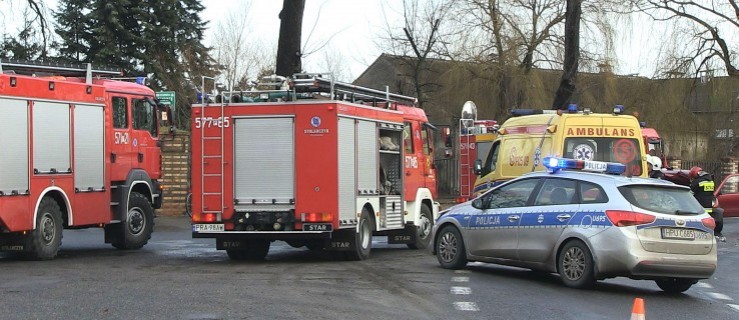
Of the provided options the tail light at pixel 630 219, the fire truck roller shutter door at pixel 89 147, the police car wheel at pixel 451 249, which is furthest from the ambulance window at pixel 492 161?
the fire truck roller shutter door at pixel 89 147

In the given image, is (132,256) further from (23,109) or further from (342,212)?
(342,212)

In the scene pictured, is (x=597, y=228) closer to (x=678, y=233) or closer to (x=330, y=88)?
(x=678, y=233)

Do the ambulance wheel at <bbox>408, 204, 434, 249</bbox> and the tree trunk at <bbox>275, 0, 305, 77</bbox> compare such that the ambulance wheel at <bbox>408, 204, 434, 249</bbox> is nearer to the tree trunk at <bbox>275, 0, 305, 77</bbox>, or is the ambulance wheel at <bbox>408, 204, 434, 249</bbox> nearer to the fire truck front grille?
the fire truck front grille


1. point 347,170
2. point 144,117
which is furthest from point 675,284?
point 144,117

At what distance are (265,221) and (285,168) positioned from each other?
Answer: 0.88 m

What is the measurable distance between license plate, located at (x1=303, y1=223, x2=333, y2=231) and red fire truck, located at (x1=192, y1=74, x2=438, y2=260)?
0.05ft

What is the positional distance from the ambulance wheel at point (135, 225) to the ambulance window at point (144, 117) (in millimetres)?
1348

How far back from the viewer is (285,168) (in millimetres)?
13312

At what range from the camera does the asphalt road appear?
8.66m

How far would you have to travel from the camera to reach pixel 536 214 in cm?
1147

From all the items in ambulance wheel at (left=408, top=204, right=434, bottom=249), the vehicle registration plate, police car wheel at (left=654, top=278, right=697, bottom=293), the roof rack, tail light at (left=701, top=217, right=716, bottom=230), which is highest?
the roof rack

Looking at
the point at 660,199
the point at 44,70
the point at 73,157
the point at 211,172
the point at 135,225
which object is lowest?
the point at 135,225

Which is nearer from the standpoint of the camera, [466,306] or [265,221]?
[466,306]

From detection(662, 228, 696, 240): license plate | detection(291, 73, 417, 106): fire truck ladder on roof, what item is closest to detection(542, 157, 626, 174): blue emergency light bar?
detection(662, 228, 696, 240): license plate
